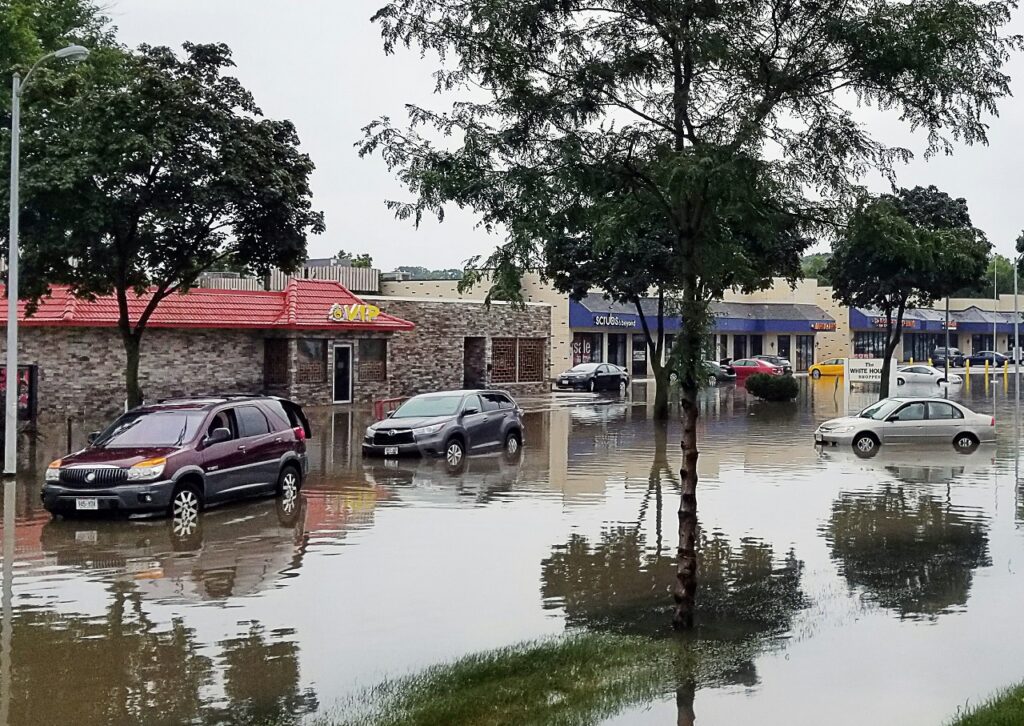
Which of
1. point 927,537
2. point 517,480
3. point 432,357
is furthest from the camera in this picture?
point 432,357

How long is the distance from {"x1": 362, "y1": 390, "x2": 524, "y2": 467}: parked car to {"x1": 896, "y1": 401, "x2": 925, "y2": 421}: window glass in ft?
29.3

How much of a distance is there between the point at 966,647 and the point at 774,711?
109 inches

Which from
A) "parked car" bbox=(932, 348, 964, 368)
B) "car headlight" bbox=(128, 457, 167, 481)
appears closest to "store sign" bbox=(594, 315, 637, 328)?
"parked car" bbox=(932, 348, 964, 368)

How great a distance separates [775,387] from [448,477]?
94.1ft

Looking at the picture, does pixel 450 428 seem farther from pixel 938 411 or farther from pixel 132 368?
pixel 938 411

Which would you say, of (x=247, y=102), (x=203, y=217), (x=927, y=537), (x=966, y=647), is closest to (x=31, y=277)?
(x=203, y=217)

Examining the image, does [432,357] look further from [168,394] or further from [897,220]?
[897,220]

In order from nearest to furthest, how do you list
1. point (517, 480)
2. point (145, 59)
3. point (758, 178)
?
point (758, 178) < point (517, 480) < point (145, 59)

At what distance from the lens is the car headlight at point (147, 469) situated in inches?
640

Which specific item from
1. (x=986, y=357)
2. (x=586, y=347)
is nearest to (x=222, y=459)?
(x=586, y=347)

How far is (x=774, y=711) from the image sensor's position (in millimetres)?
8352

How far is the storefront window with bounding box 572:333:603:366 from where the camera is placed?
228 feet

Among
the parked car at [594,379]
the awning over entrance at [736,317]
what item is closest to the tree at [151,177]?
the parked car at [594,379]

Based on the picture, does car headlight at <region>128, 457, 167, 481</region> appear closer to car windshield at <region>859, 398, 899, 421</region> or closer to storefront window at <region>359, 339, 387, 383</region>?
car windshield at <region>859, 398, 899, 421</region>
